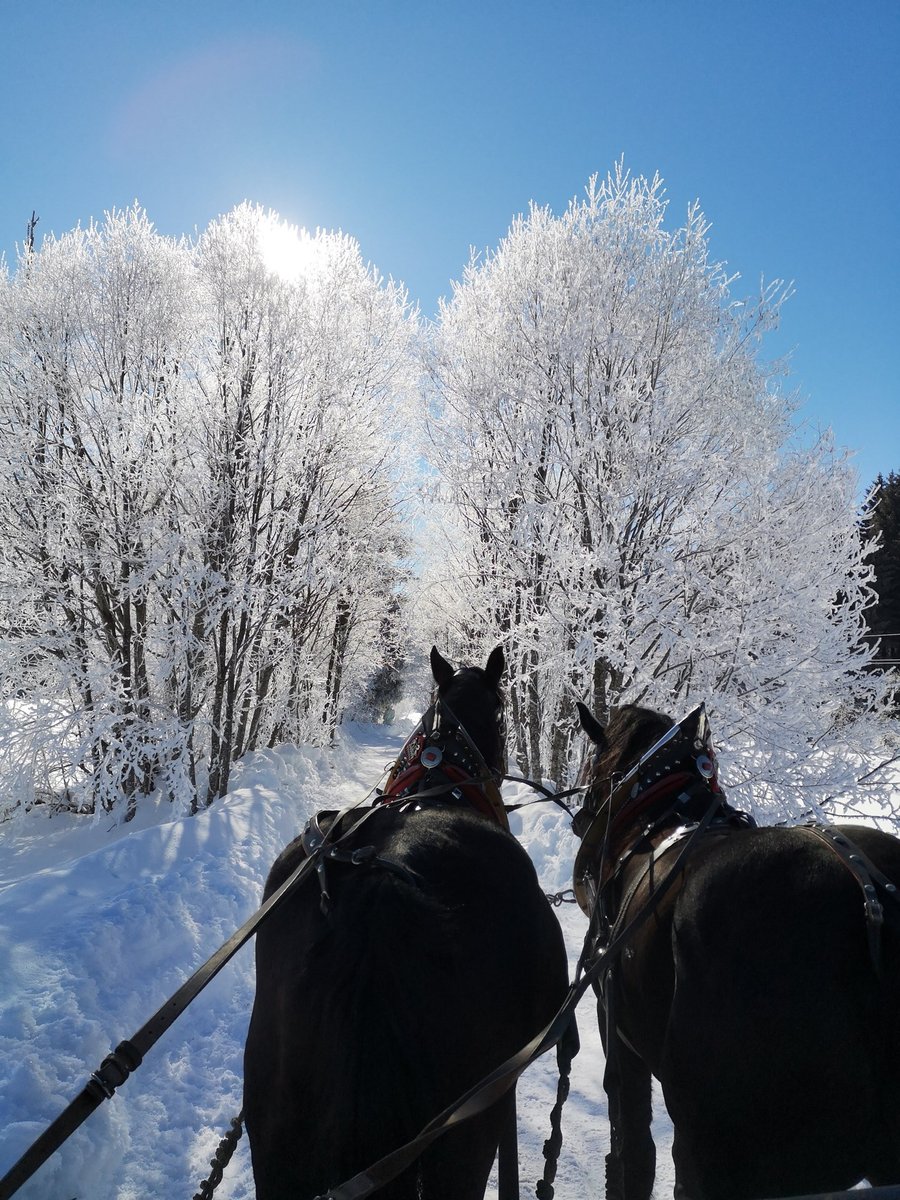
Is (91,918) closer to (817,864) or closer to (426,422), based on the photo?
(817,864)

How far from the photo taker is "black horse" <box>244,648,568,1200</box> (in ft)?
5.40

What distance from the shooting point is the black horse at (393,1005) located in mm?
1646

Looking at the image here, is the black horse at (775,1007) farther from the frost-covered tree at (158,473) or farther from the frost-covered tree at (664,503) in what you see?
the frost-covered tree at (158,473)

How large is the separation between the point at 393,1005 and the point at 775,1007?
1.00 metres

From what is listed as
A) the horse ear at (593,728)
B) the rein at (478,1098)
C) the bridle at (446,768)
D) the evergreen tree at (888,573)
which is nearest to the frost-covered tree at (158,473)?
the bridle at (446,768)

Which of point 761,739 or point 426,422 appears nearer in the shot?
point 761,739

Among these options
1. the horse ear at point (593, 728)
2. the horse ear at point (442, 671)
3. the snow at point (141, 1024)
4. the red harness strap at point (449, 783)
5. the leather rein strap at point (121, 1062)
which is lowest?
the snow at point (141, 1024)

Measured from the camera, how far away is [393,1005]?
1.71 meters

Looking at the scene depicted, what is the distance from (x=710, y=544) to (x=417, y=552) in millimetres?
8324

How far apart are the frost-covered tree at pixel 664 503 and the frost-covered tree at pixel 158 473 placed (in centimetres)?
341

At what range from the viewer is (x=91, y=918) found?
4.34 metres

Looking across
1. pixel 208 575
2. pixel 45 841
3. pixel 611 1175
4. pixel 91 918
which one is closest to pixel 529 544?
pixel 208 575

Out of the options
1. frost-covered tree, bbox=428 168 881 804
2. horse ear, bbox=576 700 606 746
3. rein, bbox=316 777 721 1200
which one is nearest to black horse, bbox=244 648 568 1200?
rein, bbox=316 777 721 1200

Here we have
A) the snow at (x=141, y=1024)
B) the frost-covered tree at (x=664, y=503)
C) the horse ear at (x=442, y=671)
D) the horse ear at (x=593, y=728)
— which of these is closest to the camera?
the snow at (x=141, y=1024)
